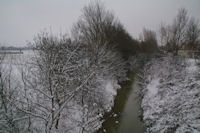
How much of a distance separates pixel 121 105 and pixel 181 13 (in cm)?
1918

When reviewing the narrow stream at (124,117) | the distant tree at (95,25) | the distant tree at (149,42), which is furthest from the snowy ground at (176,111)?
the distant tree at (149,42)

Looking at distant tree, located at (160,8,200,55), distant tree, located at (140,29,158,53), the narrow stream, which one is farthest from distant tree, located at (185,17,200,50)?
the narrow stream

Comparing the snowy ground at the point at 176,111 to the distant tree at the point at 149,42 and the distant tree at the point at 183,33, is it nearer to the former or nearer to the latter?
the distant tree at the point at 183,33

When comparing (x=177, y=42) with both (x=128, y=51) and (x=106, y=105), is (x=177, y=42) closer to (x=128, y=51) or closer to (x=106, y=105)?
(x=128, y=51)

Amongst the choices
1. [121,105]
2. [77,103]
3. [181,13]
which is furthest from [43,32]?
[181,13]

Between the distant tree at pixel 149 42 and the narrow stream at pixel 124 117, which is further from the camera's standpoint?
the distant tree at pixel 149 42

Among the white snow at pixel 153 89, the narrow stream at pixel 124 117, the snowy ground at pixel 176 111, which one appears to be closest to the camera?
the snowy ground at pixel 176 111

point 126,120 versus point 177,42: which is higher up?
point 177,42

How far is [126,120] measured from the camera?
934 cm

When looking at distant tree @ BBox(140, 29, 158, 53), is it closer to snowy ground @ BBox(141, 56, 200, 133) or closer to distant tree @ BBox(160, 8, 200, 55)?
distant tree @ BBox(160, 8, 200, 55)

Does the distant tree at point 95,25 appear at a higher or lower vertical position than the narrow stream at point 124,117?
higher

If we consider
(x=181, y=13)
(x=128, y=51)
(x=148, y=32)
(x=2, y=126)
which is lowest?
(x=2, y=126)

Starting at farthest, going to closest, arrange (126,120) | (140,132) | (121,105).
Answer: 1. (121,105)
2. (126,120)
3. (140,132)

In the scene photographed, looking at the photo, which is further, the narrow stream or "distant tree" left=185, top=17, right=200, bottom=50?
"distant tree" left=185, top=17, right=200, bottom=50
